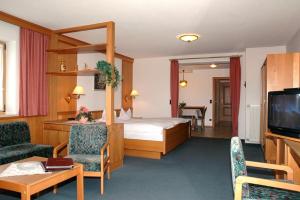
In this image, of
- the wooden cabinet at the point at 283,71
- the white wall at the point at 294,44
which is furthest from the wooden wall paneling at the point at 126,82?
the white wall at the point at 294,44

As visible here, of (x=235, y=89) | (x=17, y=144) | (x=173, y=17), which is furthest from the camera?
(x=235, y=89)

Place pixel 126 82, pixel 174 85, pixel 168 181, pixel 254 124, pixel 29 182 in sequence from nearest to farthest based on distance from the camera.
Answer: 1. pixel 29 182
2. pixel 168 181
3. pixel 254 124
4. pixel 174 85
5. pixel 126 82

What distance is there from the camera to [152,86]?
26.2ft

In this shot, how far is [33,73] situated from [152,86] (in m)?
4.33

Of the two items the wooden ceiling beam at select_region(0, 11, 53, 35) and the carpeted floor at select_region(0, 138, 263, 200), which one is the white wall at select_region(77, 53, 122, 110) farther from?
the carpeted floor at select_region(0, 138, 263, 200)

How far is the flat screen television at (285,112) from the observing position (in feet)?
9.78

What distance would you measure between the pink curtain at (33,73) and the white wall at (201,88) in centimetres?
711

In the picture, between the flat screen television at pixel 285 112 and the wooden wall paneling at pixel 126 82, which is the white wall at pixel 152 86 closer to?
the wooden wall paneling at pixel 126 82

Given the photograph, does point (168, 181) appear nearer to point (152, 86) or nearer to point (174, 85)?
point (174, 85)

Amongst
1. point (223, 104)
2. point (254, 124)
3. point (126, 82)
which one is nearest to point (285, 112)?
point (254, 124)

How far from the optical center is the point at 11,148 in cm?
348

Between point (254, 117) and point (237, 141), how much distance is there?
4.67 metres

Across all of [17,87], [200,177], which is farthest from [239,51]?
[17,87]

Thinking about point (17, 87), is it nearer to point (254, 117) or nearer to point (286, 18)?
point (286, 18)
